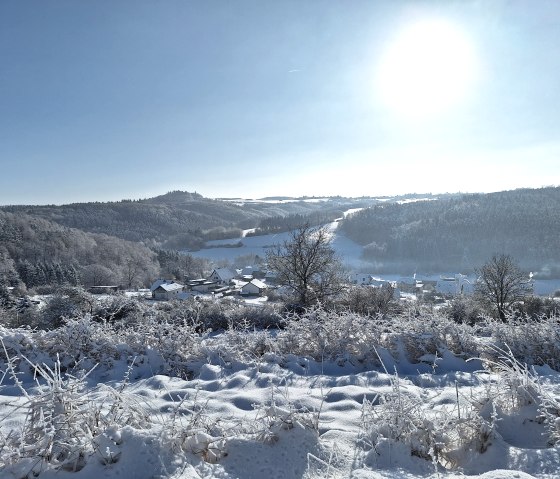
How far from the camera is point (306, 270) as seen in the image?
584 inches

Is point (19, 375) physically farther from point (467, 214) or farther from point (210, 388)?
point (467, 214)

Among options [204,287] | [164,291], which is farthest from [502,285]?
[204,287]

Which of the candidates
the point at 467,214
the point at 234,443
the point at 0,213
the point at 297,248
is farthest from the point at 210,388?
the point at 467,214

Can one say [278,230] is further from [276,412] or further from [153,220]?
[276,412]

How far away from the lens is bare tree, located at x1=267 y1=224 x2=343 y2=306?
1480cm

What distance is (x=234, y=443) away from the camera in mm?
2443

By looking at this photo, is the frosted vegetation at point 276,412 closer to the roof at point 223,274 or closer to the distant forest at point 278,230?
the distant forest at point 278,230

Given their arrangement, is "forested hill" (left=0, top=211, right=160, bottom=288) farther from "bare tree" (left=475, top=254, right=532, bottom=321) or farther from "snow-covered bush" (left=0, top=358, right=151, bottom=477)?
"snow-covered bush" (left=0, top=358, right=151, bottom=477)

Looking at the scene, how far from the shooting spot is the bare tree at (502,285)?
18.1 m

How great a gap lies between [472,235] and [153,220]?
285ft

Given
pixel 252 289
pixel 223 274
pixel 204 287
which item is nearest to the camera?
pixel 252 289

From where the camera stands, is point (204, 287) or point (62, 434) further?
point (204, 287)

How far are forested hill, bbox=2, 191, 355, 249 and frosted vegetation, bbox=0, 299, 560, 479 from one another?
88.0 meters

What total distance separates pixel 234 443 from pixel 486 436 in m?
1.81
